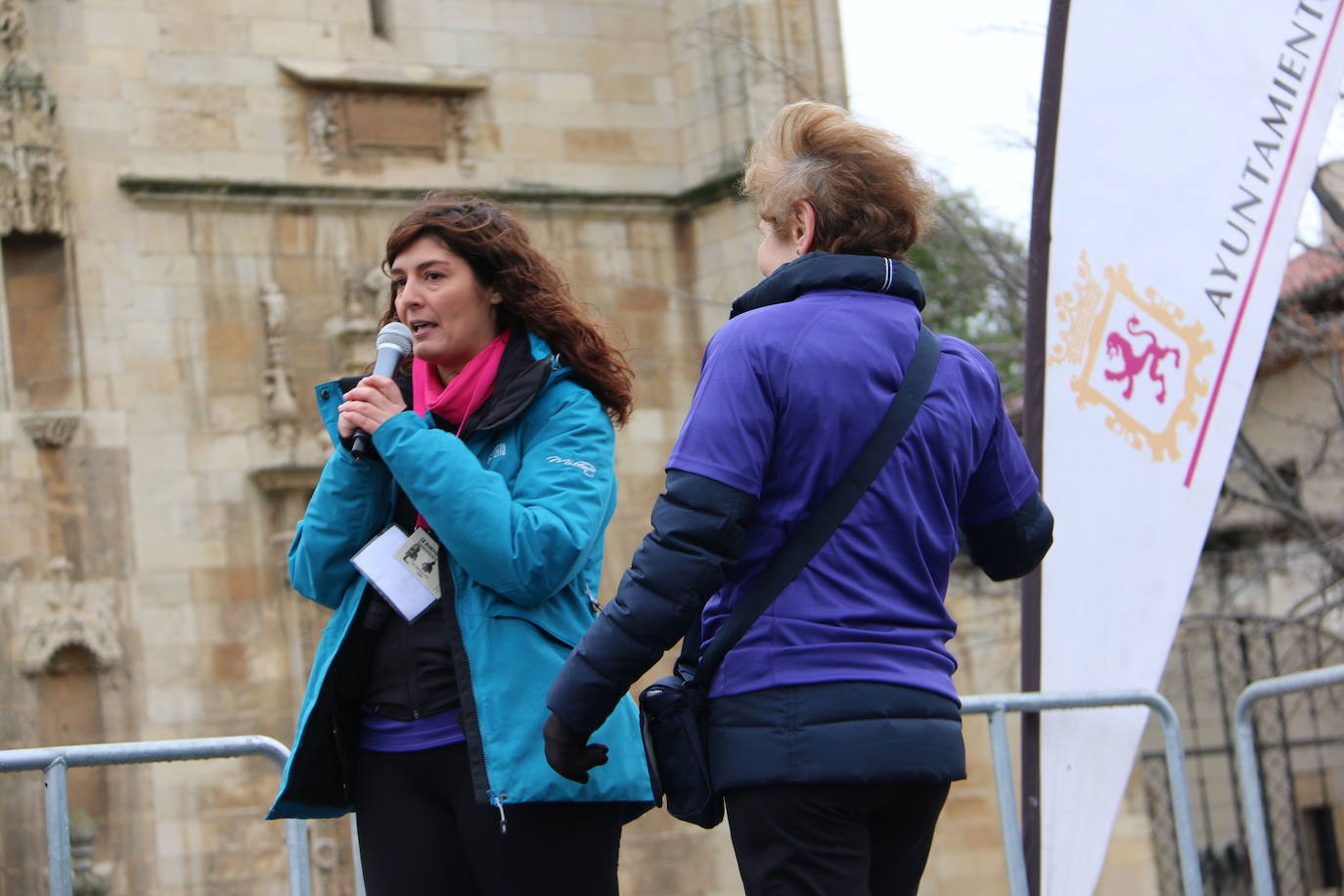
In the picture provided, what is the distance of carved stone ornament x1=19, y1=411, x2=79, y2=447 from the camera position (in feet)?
35.0

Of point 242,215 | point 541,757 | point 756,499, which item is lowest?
point 541,757

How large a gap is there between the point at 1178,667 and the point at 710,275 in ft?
41.5

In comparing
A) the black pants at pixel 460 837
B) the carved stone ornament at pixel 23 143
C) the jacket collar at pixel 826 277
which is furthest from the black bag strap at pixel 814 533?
the carved stone ornament at pixel 23 143

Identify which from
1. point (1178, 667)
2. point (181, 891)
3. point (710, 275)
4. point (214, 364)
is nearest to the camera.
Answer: point (181, 891)

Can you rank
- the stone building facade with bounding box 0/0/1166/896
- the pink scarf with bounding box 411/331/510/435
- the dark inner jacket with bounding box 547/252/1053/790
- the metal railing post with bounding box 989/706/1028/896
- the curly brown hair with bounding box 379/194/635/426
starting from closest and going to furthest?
1. the dark inner jacket with bounding box 547/252/1053/790
2. the pink scarf with bounding box 411/331/510/435
3. the curly brown hair with bounding box 379/194/635/426
4. the metal railing post with bounding box 989/706/1028/896
5. the stone building facade with bounding box 0/0/1166/896

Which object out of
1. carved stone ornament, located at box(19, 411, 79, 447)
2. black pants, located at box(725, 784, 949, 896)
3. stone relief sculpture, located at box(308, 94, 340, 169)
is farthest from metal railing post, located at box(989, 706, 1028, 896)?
stone relief sculpture, located at box(308, 94, 340, 169)

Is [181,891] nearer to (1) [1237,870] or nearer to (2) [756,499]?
(2) [756,499]

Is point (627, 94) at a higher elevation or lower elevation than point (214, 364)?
higher

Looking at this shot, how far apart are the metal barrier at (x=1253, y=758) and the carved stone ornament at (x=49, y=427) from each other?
23.5ft

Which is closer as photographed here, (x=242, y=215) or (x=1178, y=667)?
(x=242, y=215)

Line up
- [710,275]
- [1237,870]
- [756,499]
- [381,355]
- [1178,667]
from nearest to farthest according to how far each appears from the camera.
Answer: [756,499] → [381,355] → [710,275] → [1237,870] → [1178,667]

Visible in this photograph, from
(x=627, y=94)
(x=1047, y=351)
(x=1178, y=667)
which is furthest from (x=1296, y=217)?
(x=1178, y=667)

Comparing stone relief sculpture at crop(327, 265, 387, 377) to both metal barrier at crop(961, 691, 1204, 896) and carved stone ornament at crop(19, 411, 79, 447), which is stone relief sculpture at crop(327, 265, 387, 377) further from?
metal barrier at crop(961, 691, 1204, 896)

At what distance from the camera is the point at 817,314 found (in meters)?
3.04
